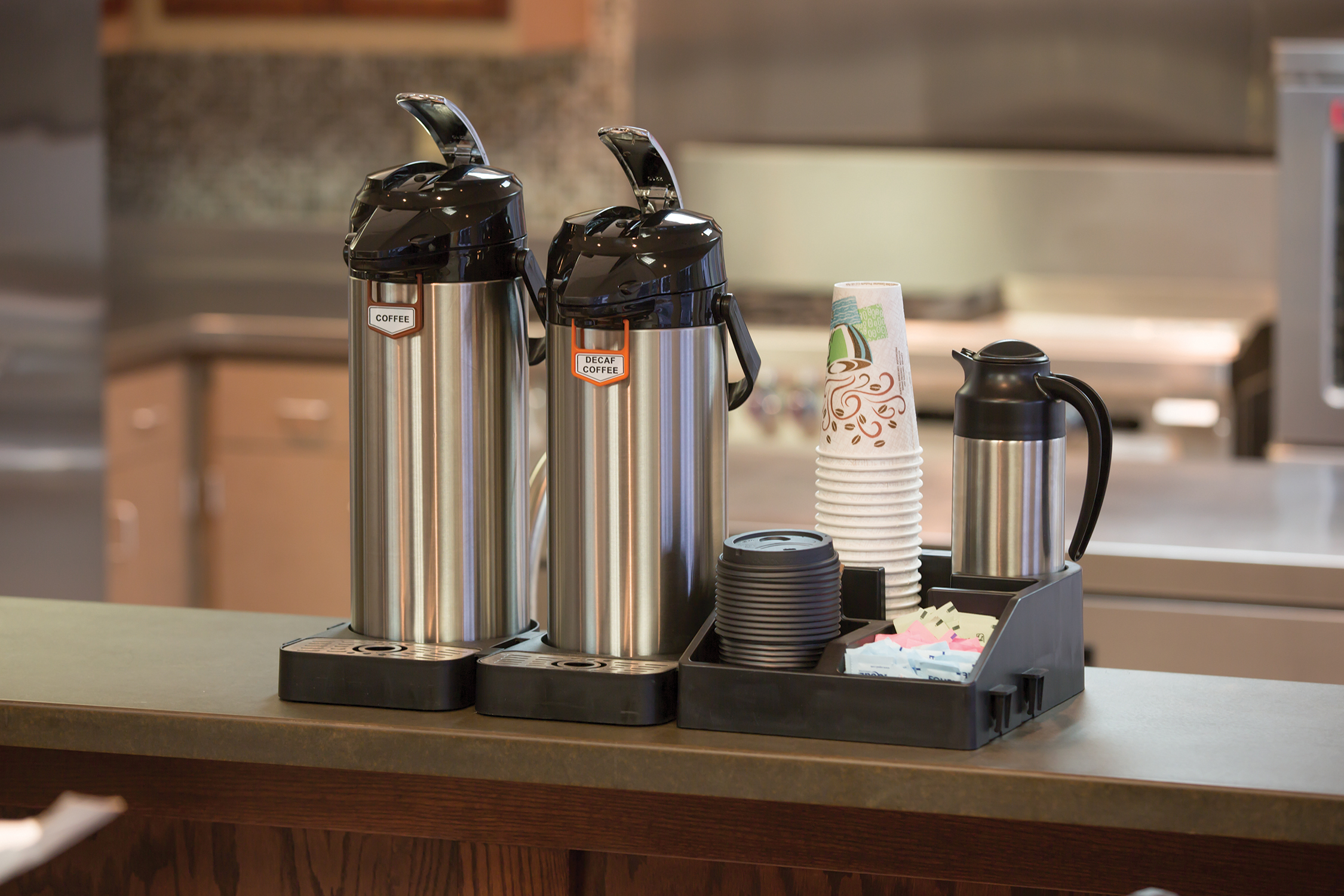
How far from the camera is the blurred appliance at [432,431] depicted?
1180mm

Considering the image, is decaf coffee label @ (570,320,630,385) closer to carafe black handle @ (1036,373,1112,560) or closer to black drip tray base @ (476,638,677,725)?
black drip tray base @ (476,638,677,725)

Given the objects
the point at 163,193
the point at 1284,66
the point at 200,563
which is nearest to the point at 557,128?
the point at 163,193

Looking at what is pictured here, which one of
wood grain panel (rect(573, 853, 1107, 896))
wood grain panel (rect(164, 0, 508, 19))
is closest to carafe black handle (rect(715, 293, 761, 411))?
wood grain panel (rect(573, 853, 1107, 896))

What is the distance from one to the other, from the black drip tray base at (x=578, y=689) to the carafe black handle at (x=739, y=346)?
0.21m

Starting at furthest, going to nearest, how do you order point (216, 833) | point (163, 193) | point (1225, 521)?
point (163, 193)
point (1225, 521)
point (216, 833)

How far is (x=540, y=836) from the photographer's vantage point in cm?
118

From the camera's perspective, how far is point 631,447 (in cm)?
116

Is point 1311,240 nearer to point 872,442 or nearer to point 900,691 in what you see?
point 872,442

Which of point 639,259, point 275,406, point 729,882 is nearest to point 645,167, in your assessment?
point 639,259

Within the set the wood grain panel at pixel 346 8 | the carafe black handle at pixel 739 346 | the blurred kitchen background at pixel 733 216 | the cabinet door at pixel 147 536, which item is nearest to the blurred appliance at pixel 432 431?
the carafe black handle at pixel 739 346

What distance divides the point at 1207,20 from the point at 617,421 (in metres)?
3.09

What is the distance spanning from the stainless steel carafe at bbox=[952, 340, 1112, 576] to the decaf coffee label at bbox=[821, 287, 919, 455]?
43 mm

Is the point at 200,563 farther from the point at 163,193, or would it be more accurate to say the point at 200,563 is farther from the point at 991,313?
the point at 991,313

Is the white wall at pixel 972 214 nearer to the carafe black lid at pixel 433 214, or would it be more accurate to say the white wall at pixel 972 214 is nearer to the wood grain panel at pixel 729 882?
the carafe black lid at pixel 433 214
